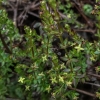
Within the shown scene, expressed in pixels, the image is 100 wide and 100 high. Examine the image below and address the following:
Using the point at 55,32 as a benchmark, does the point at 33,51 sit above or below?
below

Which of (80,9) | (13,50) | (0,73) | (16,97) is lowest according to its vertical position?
(16,97)

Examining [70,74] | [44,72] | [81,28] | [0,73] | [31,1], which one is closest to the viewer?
[70,74]

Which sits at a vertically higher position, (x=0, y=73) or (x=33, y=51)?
(x=33, y=51)

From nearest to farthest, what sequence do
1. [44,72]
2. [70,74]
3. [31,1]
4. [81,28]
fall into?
[70,74] < [44,72] < [81,28] < [31,1]

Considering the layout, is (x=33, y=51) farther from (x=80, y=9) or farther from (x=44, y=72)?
(x=80, y=9)

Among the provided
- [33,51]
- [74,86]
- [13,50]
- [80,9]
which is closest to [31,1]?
[80,9]

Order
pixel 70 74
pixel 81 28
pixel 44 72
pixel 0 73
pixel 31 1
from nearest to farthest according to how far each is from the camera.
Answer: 1. pixel 70 74
2. pixel 44 72
3. pixel 0 73
4. pixel 81 28
5. pixel 31 1

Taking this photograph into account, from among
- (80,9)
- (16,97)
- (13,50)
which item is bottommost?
(16,97)

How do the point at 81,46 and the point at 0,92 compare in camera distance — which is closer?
the point at 81,46

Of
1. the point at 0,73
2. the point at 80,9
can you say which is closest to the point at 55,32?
the point at 0,73

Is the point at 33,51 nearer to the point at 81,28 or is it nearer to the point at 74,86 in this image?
the point at 74,86
